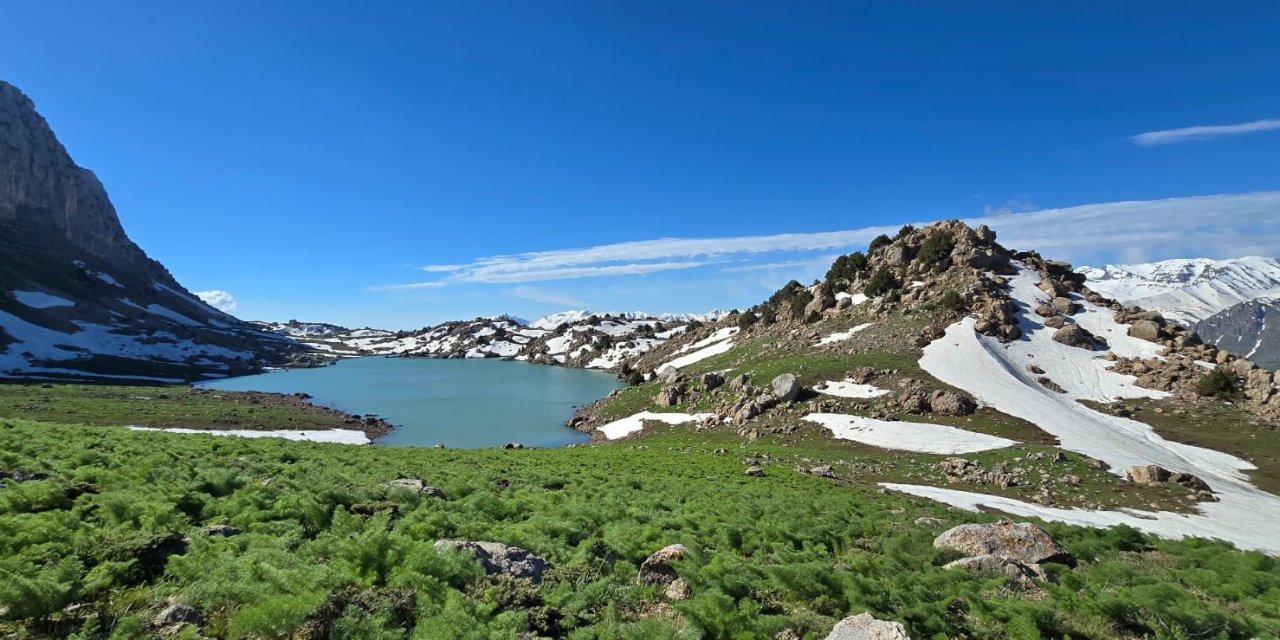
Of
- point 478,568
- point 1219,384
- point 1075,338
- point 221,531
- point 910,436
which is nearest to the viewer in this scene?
point 478,568

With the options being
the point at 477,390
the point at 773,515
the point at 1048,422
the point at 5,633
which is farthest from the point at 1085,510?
the point at 477,390

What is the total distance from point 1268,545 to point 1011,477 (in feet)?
29.3

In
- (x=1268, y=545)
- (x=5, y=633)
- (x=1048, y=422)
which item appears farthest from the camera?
(x=1048, y=422)

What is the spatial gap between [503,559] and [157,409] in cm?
6916

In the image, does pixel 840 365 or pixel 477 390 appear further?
pixel 477 390

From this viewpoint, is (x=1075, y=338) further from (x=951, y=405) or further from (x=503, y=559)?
(x=503, y=559)

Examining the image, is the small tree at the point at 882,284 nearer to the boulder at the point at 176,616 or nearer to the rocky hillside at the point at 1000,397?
the rocky hillside at the point at 1000,397

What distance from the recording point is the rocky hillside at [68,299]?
340ft

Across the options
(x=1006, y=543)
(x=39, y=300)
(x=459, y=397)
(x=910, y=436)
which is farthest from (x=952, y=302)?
(x=39, y=300)

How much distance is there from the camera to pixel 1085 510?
23.7 meters

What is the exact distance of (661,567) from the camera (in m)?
10.2

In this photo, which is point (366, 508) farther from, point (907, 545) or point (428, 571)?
point (907, 545)

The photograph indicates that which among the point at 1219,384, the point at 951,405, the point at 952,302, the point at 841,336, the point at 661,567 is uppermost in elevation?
the point at 952,302

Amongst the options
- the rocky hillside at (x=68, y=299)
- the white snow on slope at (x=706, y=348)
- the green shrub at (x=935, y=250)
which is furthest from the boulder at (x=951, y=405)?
the rocky hillside at (x=68, y=299)
